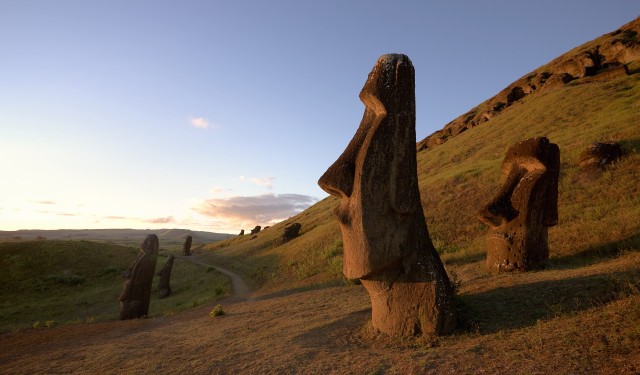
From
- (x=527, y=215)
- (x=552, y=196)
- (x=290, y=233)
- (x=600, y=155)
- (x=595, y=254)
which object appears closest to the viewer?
(x=527, y=215)

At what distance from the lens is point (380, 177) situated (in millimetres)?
7480

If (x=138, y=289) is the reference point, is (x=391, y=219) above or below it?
above

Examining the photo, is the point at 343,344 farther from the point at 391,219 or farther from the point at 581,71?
the point at 581,71

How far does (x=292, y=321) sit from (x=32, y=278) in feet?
108

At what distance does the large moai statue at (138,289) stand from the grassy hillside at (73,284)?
1275 millimetres

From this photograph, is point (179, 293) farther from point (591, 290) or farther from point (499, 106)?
point (499, 106)

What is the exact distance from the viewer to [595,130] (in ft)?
98.9

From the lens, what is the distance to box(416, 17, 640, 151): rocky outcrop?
55.5m

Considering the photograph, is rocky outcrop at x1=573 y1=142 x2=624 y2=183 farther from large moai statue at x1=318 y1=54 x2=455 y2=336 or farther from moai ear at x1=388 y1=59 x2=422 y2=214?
large moai statue at x1=318 y1=54 x2=455 y2=336

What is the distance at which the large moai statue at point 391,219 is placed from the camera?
24.1 ft

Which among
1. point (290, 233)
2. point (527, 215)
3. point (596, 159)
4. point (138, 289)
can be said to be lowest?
point (138, 289)

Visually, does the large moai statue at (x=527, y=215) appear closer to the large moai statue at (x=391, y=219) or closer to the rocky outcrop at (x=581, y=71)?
the large moai statue at (x=391, y=219)

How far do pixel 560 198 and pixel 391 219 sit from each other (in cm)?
1667

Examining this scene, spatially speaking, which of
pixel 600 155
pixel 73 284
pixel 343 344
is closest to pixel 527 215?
pixel 343 344
